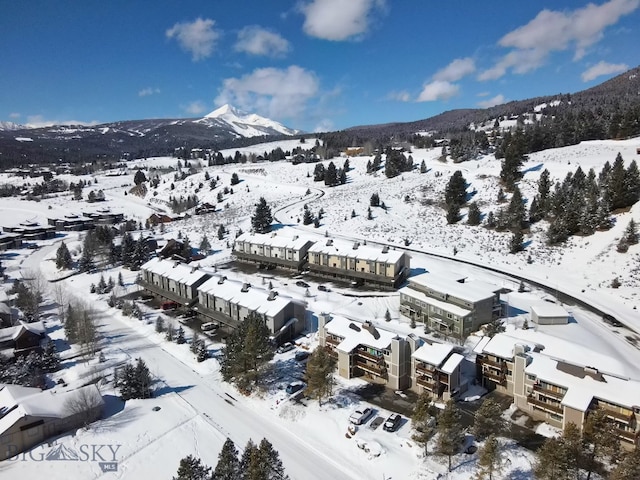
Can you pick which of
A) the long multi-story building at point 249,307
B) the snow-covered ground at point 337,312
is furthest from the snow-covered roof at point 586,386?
the long multi-story building at point 249,307

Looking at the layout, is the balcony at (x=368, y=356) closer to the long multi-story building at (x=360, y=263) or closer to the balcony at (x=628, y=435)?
the balcony at (x=628, y=435)

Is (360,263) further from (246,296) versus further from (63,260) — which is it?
(63,260)

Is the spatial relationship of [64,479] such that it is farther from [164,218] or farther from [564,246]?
[164,218]

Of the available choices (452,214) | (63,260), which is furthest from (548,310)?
(63,260)

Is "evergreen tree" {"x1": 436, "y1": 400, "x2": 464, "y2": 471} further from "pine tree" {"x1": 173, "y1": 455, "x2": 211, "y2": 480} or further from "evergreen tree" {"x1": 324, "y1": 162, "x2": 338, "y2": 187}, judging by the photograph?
"evergreen tree" {"x1": 324, "y1": 162, "x2": 338, "y2": 187}

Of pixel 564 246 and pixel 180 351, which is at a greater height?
pixel 564 246

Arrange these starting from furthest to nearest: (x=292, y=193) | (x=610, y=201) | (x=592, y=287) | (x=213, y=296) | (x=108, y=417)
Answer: (x=292, y=193), (x=610, y=201), (x=592, y=287), (x=213, y=296), (x=108, y=417)

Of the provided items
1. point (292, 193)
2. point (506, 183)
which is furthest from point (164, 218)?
point (506, 183)
